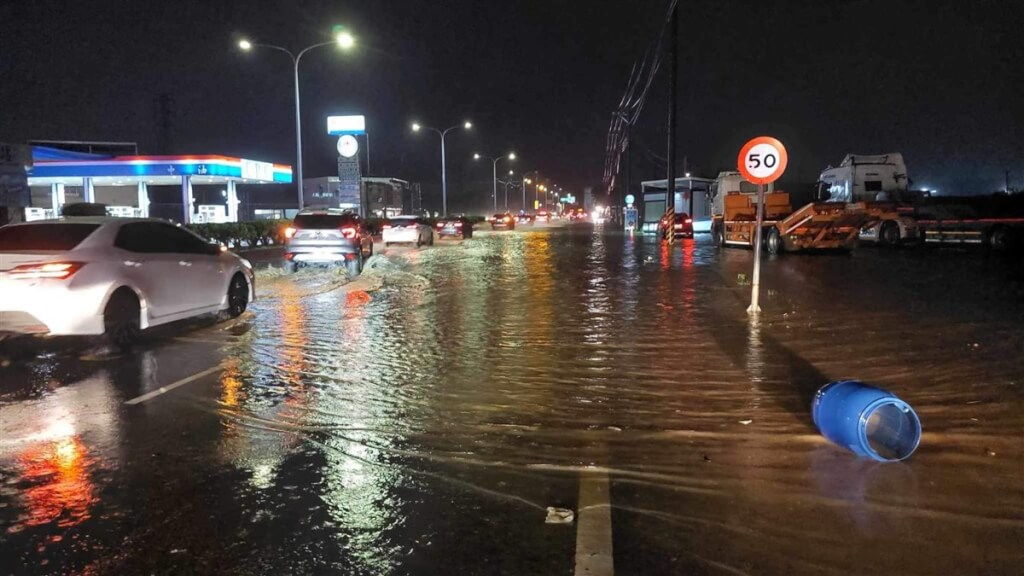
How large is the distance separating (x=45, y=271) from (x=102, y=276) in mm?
571

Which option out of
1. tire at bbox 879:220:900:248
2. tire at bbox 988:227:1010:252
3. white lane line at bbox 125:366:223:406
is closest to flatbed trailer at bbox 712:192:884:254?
tire at bbox 879:220:900:248

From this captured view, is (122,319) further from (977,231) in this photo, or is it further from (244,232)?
(977,231)

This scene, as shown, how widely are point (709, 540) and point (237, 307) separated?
970 centimetres

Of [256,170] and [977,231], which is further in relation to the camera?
[256,170]

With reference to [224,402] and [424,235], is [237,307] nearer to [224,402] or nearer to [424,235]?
[224,402]

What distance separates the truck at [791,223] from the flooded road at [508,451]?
1337 centimetres

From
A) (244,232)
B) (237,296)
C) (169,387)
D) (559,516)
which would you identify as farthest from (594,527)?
(244,232)

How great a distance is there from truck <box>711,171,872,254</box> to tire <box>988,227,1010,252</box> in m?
6.75

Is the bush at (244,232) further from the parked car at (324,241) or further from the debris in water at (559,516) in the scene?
the debris in water at (559,516)

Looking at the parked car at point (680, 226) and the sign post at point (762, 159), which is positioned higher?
the sign post at point (762, 159)

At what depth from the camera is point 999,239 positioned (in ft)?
98.5

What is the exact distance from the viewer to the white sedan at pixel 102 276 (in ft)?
28.4

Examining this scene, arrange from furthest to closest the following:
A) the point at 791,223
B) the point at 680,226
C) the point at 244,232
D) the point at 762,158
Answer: the point at 680,226
the point at 244,232
the point at 791,223
the point at 762,158

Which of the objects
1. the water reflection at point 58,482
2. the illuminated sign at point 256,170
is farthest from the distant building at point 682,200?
the water reflection at point 58,482
